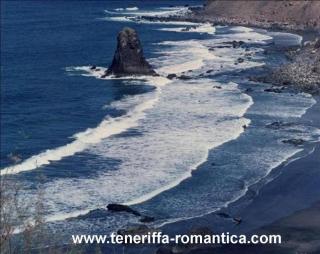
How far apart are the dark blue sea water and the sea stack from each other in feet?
6.79

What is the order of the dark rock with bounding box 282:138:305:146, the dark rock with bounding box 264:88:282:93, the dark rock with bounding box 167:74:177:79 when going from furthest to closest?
the dark rock with bounding box 167:74:177:79 < the dark rock with bounding box 264:88:282:93 < the dark rock with bounding box 282:138:305:146

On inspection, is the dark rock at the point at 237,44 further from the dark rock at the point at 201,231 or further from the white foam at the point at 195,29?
the dark rock at the point at 201,231

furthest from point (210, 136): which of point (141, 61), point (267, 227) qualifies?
point (141, 61)

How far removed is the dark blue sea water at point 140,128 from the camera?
34344mm

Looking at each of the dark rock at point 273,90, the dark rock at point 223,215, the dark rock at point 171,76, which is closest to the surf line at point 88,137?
the dark rock at point 273,90

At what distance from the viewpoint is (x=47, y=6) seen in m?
144

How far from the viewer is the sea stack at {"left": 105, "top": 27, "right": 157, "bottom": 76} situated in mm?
72500

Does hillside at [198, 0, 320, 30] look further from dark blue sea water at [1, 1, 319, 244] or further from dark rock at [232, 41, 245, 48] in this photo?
dark rock at [232, 41, 245, 48]

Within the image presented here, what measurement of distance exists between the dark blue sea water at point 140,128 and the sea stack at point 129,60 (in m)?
2.07

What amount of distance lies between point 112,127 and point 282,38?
53.0 meters

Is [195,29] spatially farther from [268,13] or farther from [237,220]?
[237,220]

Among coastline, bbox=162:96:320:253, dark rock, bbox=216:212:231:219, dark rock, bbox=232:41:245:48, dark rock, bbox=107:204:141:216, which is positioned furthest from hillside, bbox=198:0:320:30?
dark rock, bbox=107:204:141:216

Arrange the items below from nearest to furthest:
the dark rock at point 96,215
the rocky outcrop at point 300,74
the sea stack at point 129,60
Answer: the dark rock at point 96,215
the rocky outcrop at point 300,74
the sea stack at point 129,60

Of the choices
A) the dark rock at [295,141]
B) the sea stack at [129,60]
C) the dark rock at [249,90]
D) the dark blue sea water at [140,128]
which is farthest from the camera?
the sea stack at [129,60]
